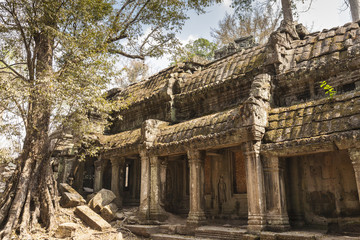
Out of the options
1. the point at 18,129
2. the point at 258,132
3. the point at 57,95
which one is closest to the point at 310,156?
the point at 258,132

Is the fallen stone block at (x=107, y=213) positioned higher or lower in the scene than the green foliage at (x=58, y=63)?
lower

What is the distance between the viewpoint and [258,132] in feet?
23.9

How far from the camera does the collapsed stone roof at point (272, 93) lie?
6.86 m

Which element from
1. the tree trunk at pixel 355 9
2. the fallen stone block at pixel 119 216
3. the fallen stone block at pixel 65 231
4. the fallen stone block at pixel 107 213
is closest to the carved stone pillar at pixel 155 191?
the fallen stone block at pixel 119 216

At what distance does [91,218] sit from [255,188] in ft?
17.6

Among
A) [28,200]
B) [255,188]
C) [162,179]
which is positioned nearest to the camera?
[255,188]

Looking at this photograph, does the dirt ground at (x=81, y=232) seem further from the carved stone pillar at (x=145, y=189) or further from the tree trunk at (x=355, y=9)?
the tree trunk at (x=355, y=9)

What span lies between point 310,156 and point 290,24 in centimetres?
488

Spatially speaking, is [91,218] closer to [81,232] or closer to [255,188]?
[81,232]

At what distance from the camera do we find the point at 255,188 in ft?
23.6

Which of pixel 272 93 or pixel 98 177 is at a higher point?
pixel 272 93

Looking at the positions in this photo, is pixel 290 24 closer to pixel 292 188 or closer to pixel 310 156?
pixel 310 156

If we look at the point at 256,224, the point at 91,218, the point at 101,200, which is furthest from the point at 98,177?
the point at 256,224

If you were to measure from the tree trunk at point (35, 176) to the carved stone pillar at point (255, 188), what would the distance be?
5.69 metres
